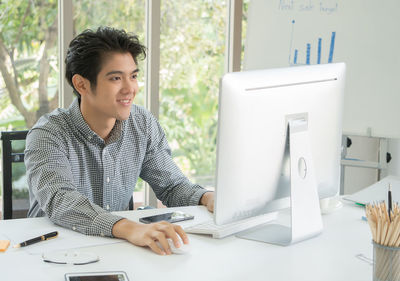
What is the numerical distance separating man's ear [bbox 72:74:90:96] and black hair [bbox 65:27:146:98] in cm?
1

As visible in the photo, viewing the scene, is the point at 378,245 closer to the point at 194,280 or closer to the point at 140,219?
the point at 194,280

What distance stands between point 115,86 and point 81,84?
0.16m

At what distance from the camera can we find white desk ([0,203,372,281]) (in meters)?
1.32

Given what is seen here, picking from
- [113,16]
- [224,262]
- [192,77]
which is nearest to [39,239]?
[224,262]

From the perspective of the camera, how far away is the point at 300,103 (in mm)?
1561

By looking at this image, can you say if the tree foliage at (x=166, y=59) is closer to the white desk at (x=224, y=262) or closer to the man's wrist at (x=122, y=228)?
the white desk at (x=224, y=262)

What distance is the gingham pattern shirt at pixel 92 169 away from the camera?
1.65 m

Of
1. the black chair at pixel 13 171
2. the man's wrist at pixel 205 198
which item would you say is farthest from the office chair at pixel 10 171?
the man's wrist at pixel 205 198

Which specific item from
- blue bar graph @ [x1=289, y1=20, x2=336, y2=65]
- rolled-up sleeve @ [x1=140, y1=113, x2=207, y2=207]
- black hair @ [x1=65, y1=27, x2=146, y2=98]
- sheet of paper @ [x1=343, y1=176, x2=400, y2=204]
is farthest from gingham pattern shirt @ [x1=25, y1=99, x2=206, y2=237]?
blue bar graph @ [x1=289, y1=20, x2=336, y2=65]

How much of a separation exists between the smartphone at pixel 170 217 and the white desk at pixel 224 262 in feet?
0.52

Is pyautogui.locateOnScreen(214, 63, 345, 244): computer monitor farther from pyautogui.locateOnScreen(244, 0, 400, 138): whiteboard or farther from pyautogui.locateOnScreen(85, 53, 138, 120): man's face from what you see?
pyautogui.locateOnScreen(244, 0, 400, 138): whiteboard

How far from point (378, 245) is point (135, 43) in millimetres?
1195

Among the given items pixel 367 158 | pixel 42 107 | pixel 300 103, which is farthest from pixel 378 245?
pixel 42 107

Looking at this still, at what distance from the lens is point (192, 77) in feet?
11.5
